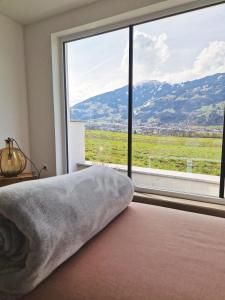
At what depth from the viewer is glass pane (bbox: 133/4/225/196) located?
4.97ft

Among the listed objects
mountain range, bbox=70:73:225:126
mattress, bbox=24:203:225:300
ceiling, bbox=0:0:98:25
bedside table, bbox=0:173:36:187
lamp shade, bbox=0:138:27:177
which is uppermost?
ceiling, bbox=0:0:98:25

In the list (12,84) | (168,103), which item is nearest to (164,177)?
(168,103)

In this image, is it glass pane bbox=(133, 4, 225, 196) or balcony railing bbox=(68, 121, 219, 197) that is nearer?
glass pane bbox=(133, 4, 225, 196)

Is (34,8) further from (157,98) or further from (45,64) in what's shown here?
(157,98)

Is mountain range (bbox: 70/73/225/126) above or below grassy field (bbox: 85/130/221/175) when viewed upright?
above

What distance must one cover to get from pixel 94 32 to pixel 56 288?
2.00 meters

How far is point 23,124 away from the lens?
2.20 m

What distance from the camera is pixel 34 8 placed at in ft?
5.91

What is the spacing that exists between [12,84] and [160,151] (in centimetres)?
160

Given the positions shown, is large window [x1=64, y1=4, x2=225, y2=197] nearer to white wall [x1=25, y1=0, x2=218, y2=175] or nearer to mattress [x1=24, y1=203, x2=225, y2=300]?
white wall [x1=25, y1=0, x2=218, y2=175]

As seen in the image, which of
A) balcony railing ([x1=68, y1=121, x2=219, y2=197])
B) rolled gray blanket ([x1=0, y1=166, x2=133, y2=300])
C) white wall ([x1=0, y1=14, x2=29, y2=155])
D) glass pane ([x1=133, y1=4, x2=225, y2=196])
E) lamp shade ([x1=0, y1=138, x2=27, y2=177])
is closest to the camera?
rolled gray blanket ([x1=0, y1=166, x2=133, y2=300])

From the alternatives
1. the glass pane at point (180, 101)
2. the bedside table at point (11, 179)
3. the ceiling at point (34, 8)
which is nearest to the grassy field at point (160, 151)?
the glass pane at point (180, 101)

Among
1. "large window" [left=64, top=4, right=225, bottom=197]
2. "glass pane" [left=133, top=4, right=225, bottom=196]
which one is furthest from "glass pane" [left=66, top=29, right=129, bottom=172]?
"glass pane" [left=133, top=4, right=225, bottom=196]

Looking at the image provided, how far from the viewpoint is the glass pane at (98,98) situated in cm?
186
